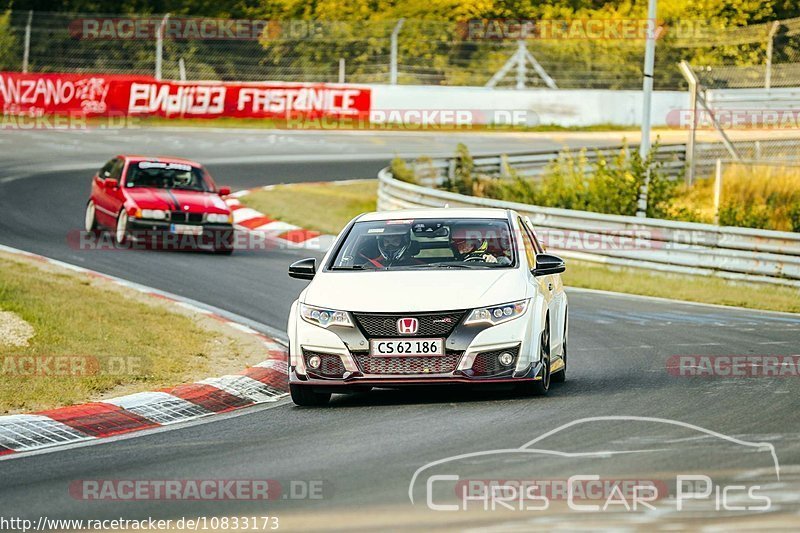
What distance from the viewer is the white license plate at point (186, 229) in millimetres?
21250

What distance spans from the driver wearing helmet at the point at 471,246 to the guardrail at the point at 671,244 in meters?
8.88

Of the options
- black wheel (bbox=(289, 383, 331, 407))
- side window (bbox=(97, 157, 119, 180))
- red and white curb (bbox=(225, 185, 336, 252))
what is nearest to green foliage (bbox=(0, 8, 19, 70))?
red and white curb (bbox=(225, 185, 336, 252))

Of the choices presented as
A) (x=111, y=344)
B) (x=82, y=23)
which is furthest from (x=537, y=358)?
(x=82, y=23)

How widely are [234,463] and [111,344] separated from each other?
517 centimetres

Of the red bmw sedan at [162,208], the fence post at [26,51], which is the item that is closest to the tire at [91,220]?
the red bmw sedan at [162,208]

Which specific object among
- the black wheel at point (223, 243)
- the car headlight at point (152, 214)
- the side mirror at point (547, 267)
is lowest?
the black wheel at point (223, 243)

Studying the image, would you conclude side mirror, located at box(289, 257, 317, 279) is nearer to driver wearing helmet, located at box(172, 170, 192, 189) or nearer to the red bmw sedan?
the red bmw sedan

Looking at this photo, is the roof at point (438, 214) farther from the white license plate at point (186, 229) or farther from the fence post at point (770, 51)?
the fence post at point (770, 51)

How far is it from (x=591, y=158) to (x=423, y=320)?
77.3 ft

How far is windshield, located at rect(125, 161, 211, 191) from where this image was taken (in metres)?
22.3

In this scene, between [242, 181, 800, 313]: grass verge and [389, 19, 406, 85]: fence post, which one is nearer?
[242, 181, 800, 313]: grass verge

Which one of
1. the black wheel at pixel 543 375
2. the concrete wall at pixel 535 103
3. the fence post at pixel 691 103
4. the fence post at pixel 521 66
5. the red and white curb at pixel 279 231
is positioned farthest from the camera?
the fence post at pixel 521 66

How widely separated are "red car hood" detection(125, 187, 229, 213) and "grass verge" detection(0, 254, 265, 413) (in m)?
4.40

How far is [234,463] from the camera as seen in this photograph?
25.5 ft
